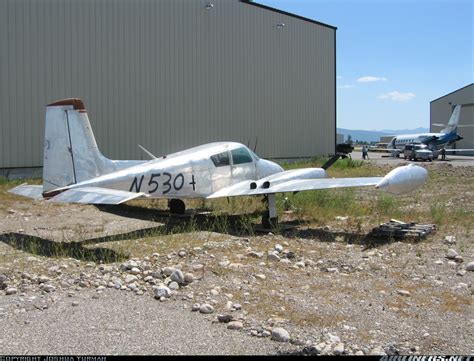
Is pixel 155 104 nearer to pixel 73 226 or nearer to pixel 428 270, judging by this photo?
pixel 73 226

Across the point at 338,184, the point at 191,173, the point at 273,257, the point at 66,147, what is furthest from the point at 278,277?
the point at 66,147

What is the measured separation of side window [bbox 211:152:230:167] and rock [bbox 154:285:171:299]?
6405mm

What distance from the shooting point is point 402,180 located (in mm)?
10227

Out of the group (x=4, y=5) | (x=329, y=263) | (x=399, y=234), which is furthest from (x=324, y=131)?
(x=329, y=263)

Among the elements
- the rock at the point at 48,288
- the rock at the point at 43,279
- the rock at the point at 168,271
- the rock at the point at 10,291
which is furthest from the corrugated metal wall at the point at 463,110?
the rock at the point at 10,291

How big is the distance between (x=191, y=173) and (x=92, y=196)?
3.39 m

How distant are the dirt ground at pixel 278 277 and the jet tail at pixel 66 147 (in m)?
1.23

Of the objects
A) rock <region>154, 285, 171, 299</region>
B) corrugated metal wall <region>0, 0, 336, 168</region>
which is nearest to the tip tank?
rock <region>154, 285, 171, 299</region>

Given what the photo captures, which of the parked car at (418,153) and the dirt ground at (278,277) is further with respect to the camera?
the parked car at (418,153)

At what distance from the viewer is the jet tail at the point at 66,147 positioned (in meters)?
10.5

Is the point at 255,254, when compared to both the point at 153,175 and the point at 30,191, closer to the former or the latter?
the point at 153,175

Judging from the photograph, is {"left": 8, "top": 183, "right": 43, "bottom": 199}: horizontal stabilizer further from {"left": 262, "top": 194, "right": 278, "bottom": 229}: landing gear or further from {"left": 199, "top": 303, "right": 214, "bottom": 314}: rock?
{"left": 199, "top": 303, "right": 214, "bottom": 314}: rock

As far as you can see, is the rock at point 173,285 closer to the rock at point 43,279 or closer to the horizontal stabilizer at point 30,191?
the rock at point 43,279

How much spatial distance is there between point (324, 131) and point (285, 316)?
26.6 meters
